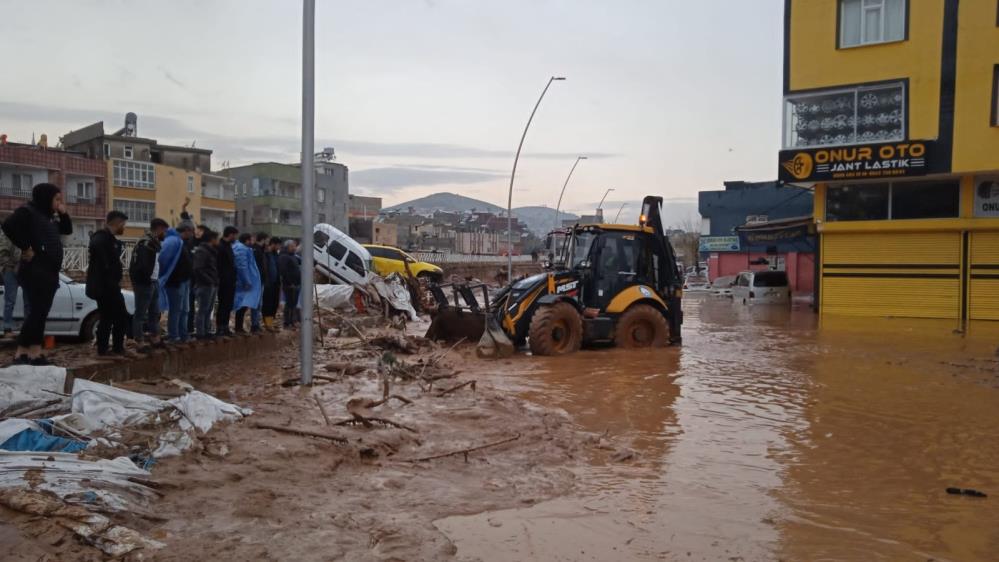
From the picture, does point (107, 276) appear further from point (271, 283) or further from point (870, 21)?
point (870, 21)

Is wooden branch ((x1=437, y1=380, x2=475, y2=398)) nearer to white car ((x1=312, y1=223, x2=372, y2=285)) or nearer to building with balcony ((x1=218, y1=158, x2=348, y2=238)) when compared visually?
white car ((x1=312, y1=223, x2=372, y2=285))

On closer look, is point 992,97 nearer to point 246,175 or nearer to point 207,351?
point 207,351

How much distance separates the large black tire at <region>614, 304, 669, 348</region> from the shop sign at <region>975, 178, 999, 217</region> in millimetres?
12197

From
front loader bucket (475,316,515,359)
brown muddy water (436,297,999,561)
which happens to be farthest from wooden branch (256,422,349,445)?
front loader bucket (475,316,515,359)

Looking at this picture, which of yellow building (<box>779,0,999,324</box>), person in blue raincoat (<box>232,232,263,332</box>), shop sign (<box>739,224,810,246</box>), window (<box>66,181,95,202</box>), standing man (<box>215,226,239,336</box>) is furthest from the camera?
window (<box>66,181,95,202</box>)

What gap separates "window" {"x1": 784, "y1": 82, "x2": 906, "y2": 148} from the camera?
20703mm

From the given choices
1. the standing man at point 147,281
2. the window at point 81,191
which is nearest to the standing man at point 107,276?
the standing man at point 147,281

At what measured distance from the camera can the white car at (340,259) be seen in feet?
75.0

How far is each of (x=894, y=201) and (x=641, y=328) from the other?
475 inches

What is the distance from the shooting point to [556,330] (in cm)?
1305

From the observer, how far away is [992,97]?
19234mm

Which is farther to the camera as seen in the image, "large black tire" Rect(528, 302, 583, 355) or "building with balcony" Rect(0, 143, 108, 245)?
"building with balcony" Rect(0, 143, 108, 245)

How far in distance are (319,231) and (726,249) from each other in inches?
1283

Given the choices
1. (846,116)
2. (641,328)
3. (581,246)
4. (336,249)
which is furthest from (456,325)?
(846,116)
